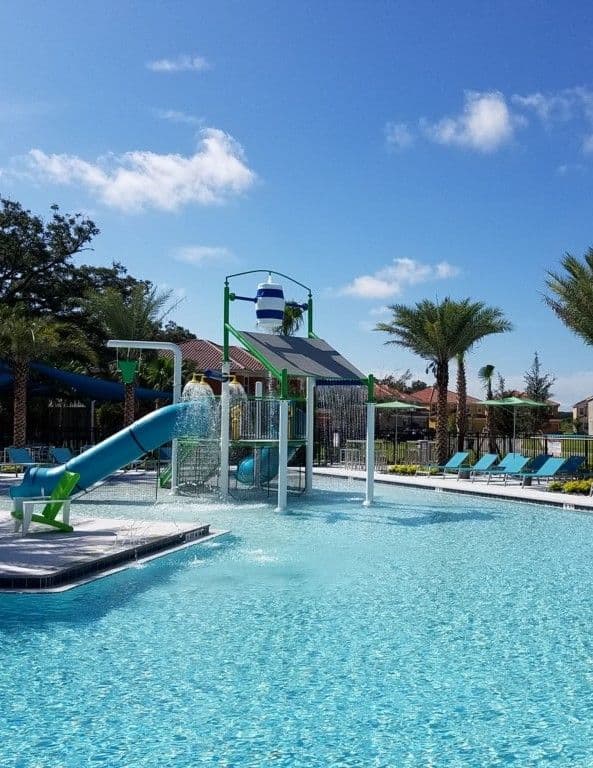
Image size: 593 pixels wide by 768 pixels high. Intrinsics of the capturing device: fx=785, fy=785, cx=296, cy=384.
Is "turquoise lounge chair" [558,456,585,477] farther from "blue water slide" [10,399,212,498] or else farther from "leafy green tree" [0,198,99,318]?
"leafy green tree" [0,198,99,318]

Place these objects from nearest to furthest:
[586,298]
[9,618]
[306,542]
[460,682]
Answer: [460,682] < [9,618] < [306,542] < [586,298]

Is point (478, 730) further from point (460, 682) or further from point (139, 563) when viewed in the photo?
point (139, 563)

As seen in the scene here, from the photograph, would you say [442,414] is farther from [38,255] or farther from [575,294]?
[38,255]

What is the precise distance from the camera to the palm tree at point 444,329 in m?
27.3

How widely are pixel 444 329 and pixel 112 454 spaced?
15.3 meters

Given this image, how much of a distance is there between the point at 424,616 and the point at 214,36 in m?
12.5

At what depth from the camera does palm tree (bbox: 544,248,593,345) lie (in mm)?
21609

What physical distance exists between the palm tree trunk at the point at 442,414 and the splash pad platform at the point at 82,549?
15727mm

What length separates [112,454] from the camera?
1509cm

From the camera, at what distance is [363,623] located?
7922 mm

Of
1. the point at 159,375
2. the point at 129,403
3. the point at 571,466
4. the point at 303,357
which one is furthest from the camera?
the point at 159,375

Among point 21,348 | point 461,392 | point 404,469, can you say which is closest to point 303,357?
point 404,469

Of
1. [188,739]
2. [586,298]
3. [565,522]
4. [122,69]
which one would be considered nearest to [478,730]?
[188,739]

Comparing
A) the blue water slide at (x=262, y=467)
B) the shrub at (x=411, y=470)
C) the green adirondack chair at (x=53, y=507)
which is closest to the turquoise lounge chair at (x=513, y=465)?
the shrub at (x=411, y=470)
